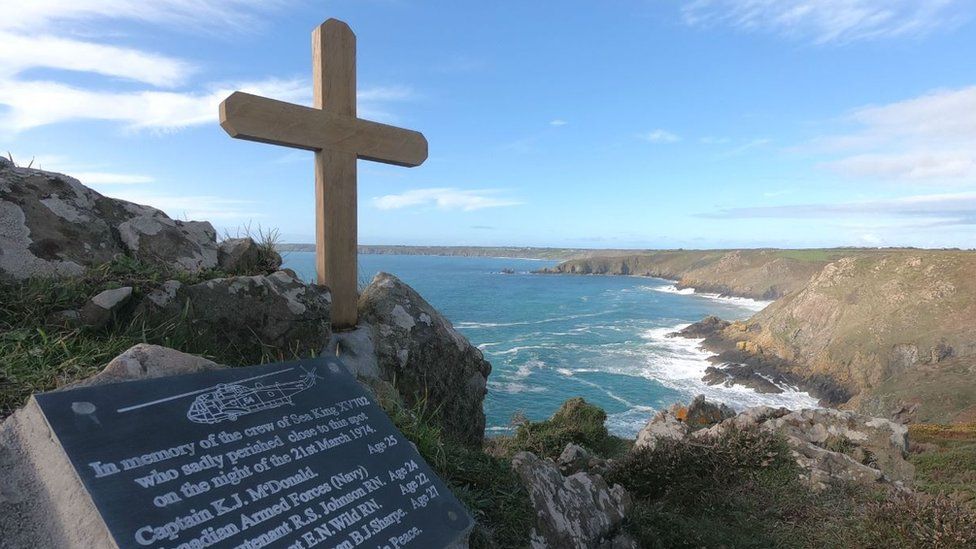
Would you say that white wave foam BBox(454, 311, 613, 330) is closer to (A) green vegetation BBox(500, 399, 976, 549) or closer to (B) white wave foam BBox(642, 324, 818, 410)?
(B) white wave foam BBox(642, 324, 818, 410)

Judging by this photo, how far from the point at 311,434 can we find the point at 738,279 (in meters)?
110

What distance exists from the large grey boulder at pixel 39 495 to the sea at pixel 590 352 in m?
3.82

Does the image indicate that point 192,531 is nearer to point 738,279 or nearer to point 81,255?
point 81,255

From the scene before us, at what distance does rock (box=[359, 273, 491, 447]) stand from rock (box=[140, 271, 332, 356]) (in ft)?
2.60

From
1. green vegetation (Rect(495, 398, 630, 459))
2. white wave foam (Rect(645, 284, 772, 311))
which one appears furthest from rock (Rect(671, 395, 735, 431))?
white wave foam (Rect(645, 284, 772, 311))

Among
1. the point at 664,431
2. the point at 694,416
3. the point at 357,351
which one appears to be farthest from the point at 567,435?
the point at 357,351

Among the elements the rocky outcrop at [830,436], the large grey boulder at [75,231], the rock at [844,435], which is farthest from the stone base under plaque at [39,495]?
the rock at [844,435]

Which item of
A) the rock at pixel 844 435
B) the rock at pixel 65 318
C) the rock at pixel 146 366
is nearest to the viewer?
the rock at pixel 146 366

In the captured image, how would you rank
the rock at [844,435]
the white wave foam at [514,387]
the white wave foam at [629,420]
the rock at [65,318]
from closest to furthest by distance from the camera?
the rock at [65,318], the rock at [844,435], the white wave foam at [629,420], the white wave foam at [514,387]

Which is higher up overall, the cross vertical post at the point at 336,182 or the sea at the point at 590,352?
the cross vertical post at the point at 336,182

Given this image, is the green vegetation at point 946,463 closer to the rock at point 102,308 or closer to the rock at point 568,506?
the rock at point 568,506

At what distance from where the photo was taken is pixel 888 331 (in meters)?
40.2

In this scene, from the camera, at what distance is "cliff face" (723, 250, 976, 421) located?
3142cm

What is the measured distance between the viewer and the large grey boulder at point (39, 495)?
1880 mm
